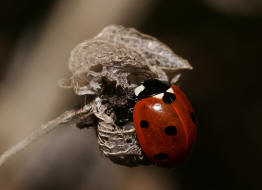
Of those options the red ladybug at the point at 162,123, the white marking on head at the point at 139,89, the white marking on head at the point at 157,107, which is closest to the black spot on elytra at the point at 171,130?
the red ladybug at the point at 162,123

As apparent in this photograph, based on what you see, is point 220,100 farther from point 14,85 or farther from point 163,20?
point 14,85

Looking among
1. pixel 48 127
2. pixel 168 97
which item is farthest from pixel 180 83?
pixel 48 127

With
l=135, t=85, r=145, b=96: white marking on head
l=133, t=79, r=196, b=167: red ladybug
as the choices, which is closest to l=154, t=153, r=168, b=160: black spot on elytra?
l=133, t=79, r=196, b=167: red ladybug

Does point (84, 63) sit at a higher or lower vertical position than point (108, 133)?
higher

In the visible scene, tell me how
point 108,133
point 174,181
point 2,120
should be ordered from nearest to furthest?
point 108,133 → point 2,120 → point 174,181

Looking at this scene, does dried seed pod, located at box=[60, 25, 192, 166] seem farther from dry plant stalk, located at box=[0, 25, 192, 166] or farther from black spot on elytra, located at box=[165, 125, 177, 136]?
black spot on elytra, located at box=[165, 125, 177, 136]

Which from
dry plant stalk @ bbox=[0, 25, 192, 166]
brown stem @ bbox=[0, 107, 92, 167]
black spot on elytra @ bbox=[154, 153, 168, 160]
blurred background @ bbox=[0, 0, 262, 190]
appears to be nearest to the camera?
brown stem @ bbox=[0, 107, 92, 167]

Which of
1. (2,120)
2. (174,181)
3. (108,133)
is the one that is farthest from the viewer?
(174,181)

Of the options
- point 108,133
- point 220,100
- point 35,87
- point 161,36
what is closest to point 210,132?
point 220,100

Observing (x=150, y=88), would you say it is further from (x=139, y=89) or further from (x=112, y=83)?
(x=112, y=83)
